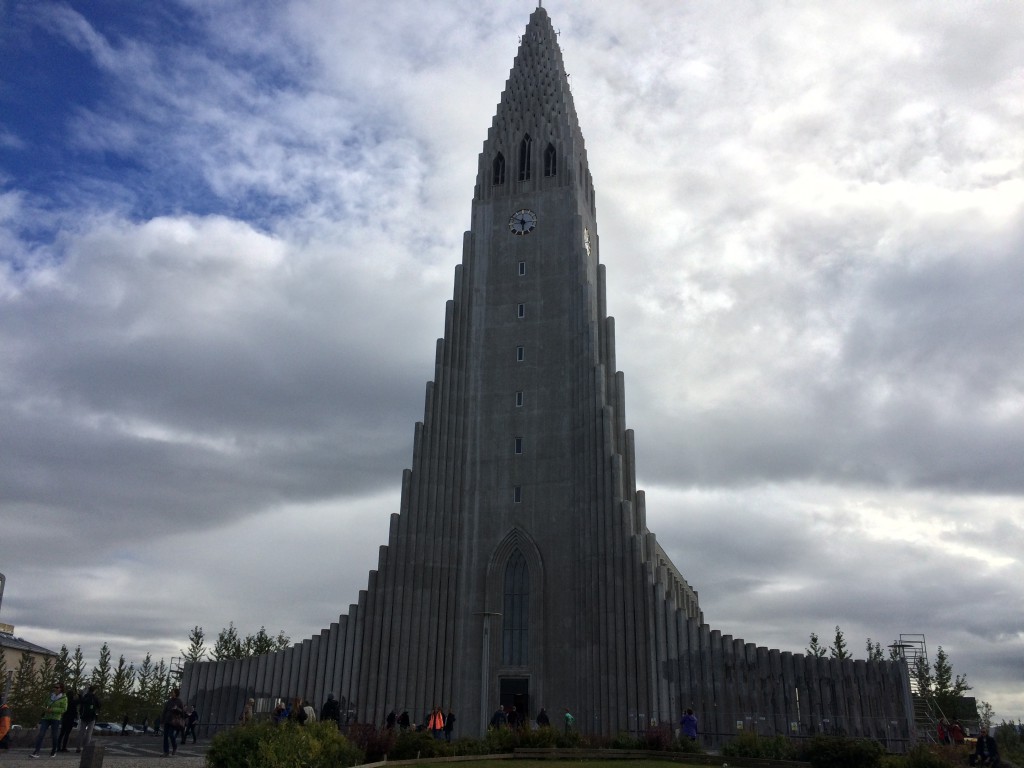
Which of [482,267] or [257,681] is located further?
[482,267]

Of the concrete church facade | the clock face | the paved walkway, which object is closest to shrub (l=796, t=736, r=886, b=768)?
the paved walkway

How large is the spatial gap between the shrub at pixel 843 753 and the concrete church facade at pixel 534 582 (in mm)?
16403

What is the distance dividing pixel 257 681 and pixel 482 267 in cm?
2577

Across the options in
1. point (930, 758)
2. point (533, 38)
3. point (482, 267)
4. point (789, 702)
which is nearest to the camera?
point (930, 758)

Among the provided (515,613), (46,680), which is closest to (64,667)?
(46,680)

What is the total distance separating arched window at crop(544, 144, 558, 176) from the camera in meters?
54.6

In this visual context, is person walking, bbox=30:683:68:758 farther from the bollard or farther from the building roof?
the building roof

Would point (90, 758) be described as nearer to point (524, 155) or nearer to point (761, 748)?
point (761, 748)

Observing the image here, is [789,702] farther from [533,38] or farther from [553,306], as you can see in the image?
[533,38]

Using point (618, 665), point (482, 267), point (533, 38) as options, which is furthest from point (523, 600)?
point (533, 38)

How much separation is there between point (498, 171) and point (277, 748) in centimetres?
4455

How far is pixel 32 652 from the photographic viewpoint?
86.6 metres

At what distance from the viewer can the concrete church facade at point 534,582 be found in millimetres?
38750

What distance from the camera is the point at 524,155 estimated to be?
5634cm
